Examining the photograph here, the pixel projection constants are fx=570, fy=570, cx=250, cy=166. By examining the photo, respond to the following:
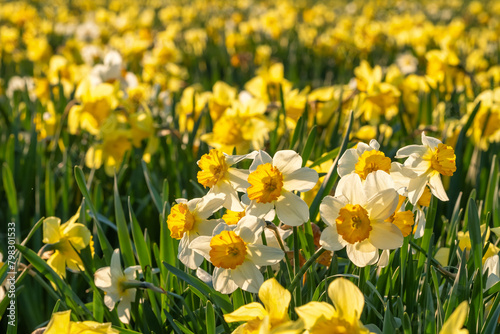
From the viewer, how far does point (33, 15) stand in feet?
18.7

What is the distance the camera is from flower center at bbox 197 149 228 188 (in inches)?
38.6

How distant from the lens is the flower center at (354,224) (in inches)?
33.3

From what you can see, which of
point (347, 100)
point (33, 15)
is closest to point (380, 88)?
point (347, 100)

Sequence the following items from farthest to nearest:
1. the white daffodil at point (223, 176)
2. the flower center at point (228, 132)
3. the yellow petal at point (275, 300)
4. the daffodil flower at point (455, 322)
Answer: the flower center at point (228, 132) → the white daffodil at point (223, 176) → the yellow petal at point (275, 300) → the daffodil flower at point (455, 322)

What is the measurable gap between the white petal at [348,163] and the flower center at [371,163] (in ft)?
0.08

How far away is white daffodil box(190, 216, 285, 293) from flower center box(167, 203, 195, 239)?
0.18ft

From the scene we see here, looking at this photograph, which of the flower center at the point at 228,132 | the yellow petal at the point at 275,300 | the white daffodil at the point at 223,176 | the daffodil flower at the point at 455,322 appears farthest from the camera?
the flower center at the point at 228,132

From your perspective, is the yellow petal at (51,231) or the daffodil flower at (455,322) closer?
the daffodil flower at (455,322)

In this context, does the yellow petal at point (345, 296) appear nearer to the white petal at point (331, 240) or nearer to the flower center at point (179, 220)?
the white petal at point (331, 240)

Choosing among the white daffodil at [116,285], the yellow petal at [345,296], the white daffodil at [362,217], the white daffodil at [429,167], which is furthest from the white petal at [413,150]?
the white daffodil at [116,285]

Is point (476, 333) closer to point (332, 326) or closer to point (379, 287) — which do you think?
point (379, 287)

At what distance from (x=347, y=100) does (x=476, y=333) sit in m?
1.29

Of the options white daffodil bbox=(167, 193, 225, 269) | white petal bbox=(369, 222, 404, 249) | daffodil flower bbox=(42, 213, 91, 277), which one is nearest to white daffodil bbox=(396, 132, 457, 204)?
white petal bbox=(369, 222, 404, 249)

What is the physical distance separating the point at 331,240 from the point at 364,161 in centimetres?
16
